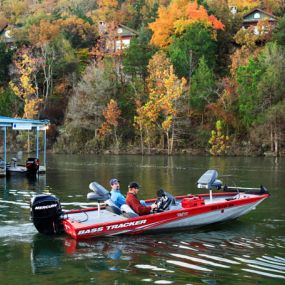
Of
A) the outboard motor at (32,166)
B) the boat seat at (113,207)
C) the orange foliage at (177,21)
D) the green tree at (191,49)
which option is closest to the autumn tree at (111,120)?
the green tree at (191,49)

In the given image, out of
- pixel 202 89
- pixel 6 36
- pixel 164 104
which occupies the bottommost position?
pixel 164 104

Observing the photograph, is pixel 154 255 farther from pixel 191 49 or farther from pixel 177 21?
pixel 177 21

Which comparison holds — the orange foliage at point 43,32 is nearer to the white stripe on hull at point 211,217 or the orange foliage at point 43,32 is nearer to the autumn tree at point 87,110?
the autumn tree at point 87,110

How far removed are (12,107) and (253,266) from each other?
2644 inches

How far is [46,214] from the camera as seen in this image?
15.2 meters

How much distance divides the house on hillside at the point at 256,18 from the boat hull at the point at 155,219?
6710cm

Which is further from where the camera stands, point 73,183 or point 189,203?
point 73,183

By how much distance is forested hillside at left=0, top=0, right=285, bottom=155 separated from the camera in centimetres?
6294

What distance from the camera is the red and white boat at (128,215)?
15122 millimetres

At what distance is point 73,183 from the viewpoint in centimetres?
3044

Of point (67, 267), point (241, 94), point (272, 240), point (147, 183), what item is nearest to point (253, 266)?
point (272, 240)

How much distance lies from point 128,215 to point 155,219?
0.82 m

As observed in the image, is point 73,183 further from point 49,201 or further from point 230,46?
point 230,46

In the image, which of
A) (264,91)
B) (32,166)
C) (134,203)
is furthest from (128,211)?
(264,91)
